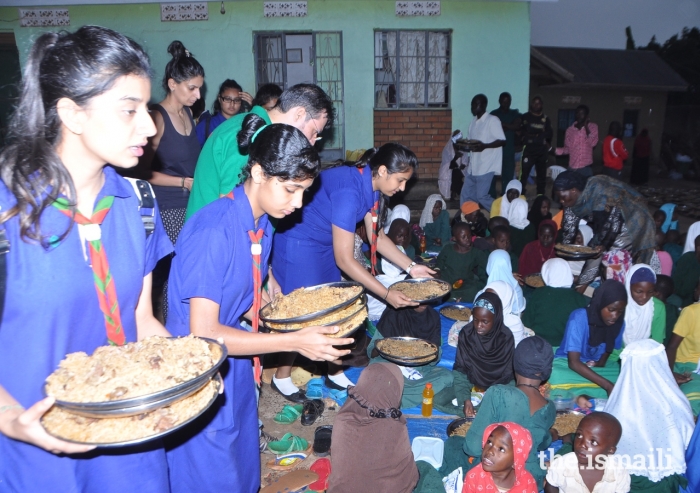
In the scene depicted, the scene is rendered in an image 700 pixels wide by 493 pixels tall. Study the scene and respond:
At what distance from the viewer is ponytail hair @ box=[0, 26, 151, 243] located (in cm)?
137

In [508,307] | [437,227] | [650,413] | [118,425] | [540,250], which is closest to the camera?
[118,425]

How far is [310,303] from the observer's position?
2604 mm

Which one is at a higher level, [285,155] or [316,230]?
[285,155]

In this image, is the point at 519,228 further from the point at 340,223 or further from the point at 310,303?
the point at 310,303

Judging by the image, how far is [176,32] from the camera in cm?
1012

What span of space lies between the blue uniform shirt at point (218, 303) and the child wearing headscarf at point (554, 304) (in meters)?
3.85

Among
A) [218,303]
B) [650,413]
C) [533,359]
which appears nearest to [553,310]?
[533,359]

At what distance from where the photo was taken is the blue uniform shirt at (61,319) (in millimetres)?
1402

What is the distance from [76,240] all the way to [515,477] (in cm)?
263

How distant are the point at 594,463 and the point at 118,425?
2.76 m

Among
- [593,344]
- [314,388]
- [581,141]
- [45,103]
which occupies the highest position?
[45,103]

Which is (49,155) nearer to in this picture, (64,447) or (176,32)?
(64,447)

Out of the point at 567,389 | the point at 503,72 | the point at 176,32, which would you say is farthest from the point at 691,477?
the point at 176,32

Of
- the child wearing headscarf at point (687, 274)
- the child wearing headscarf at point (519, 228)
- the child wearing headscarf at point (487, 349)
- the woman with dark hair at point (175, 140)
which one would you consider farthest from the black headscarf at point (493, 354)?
the child wearing headscarf at point (519, 228)
